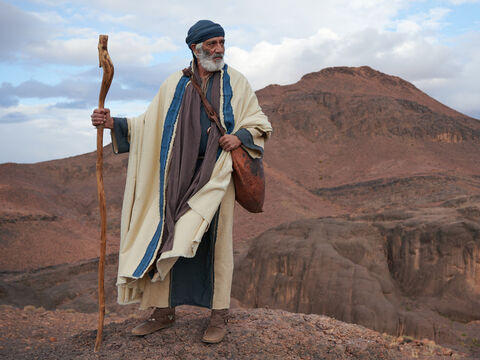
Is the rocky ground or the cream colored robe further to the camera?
the rocky ground

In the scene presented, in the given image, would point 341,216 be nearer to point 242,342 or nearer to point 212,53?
point 242,342

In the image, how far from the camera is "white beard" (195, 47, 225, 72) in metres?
3.54

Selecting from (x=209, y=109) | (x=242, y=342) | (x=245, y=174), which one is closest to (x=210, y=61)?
(x=209, y=109)

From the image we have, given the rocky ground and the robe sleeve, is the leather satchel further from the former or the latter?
the rocky ground

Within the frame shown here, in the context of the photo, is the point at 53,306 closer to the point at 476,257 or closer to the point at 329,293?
the point at 329,293

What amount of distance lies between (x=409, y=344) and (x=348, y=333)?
2562 millimetres

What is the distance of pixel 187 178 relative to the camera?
3449 mm

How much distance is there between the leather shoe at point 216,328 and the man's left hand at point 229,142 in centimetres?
126

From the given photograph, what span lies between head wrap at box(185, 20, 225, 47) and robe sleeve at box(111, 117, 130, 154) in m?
0.83

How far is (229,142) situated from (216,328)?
4.72 ft

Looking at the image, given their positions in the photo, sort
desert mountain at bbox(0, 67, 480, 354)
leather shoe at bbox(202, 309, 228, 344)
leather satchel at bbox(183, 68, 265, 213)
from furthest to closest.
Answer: desert mountain at bbox(0, 67, 480, 354) → leather shoe at bbox(202, 309, 228, 344) → leather satchel at bbox(183, 68, 265, 213)

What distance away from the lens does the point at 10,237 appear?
753 inches

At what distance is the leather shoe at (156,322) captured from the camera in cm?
365

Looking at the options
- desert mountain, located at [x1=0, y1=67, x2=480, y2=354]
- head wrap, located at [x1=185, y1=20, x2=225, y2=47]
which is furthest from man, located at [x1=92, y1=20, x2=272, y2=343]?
desert mountain, located at [x1=0, y1=67, x2=480, y2=354]
